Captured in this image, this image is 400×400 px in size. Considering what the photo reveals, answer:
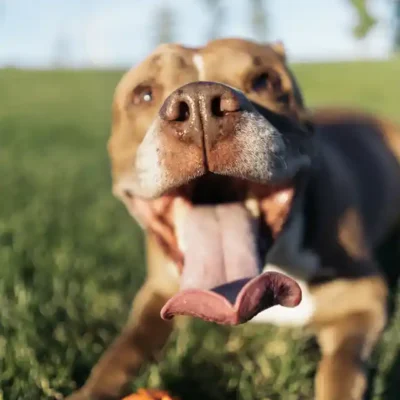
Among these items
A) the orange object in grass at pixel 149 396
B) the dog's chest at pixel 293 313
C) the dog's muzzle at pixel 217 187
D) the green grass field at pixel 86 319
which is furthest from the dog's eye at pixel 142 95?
the orange object in grass at pixel 149 396

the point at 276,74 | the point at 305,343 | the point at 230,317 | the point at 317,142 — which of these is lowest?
the point at 305,343

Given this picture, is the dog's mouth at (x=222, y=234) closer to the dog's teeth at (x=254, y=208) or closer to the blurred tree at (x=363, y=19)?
the dog's teeth at (x=254, y=208)

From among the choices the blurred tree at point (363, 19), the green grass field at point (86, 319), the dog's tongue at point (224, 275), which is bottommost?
the green grass field at point (86, 319)

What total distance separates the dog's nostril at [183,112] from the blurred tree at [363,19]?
1.26 metres

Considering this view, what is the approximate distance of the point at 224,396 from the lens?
2592 millimetres

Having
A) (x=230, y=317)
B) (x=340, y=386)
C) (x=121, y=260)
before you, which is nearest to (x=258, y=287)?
(x=230, y=317)

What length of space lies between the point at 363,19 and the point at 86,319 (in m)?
2.12

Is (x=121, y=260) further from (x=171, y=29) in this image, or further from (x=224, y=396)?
(x=171, y=29)

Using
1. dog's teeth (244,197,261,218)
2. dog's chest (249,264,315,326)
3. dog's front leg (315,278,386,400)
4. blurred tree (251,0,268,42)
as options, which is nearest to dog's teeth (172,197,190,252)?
dog's teeth (244,197,261,218)

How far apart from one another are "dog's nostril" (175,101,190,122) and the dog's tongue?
1.76ft

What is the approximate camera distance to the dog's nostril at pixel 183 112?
2.16m

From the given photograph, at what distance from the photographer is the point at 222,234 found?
99.8 inches

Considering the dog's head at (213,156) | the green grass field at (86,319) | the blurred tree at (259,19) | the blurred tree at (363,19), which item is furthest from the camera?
the blurred tree at (259,19)

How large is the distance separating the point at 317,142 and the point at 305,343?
3.33 feet
